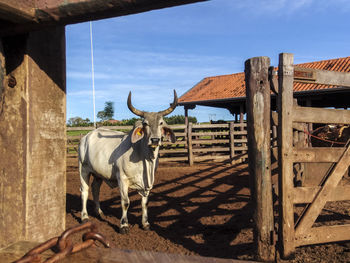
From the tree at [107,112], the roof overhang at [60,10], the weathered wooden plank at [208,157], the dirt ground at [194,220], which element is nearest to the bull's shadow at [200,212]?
the dirt ground at [194,220]

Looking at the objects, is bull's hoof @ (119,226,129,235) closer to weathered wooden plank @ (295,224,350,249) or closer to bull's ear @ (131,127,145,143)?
bull's ear @ (131,127,145,143)

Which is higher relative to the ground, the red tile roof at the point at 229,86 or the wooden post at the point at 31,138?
the red tile roof at the point at 229,86

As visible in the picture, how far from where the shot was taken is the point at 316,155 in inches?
128

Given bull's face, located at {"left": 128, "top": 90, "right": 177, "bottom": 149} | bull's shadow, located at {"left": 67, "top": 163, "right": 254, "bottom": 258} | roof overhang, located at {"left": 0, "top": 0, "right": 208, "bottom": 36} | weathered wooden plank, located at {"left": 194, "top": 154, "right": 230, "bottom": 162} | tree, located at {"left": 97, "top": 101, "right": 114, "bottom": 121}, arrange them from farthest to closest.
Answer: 1. tree, located at {"left": 97, "top": 101, "right": 114, "bottom": 121}
2. weathered wooden plank, located at {"left": 194, "top": 154, "right": 230, "bottom": 162}
3. bull's face, located at {"left": 128, "top": 90, "right": 177, "bottom": 149}
4. bull's shadow, located at {"left": 67, "top": 163, "right": 254, "bottom": 258}
5. roof overhang, located at {"left": 0, "top": 0, "right": 208, "bottom": 36}

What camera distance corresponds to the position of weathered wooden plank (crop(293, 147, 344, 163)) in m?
3.20

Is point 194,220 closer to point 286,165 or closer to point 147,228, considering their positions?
point 147,228

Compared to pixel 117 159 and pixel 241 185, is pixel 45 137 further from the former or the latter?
pixel 241 185

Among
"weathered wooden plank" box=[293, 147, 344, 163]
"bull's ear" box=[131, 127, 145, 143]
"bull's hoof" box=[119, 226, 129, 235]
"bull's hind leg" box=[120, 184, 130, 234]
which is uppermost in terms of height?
"bull's ear" box=[131, 127, 145, 143]

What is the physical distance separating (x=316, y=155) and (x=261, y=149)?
0.62 meters

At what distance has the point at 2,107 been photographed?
1.66m

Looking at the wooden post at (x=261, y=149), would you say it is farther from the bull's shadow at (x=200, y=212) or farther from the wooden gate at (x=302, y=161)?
the bull's shadow at (x=200, y=212)

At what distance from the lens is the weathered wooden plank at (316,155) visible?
320cm

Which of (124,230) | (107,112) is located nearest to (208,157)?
(124,230)

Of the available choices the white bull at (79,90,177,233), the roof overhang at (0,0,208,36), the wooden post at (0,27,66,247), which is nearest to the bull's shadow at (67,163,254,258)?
the white bull at (79,90,177,233)
